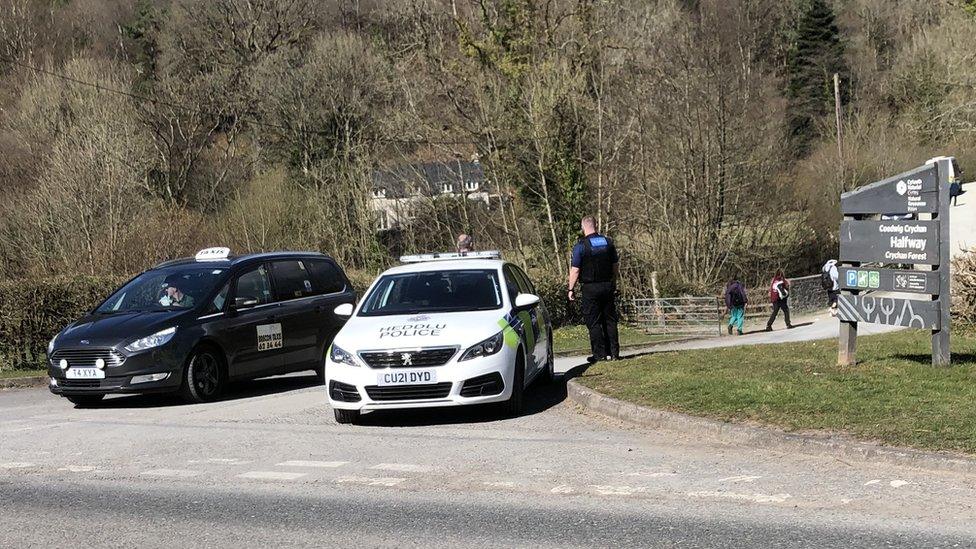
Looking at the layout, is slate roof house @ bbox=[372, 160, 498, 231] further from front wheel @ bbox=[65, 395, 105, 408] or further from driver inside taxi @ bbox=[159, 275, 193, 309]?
front wheel @ bbox=[65, 395, 105, 408]

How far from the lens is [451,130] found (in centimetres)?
3622

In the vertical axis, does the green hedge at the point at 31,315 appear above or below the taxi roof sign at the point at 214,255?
below

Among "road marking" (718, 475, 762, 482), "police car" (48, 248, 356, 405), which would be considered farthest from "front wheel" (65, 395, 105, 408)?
"road marking" (718, 475, 762, 482)

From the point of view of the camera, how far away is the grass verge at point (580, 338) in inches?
961

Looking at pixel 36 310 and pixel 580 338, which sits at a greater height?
pixel 36 310

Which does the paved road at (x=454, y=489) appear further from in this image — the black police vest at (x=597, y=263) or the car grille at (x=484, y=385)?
the black police vest at (x=597, y=263)

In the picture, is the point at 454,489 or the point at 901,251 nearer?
the point at 454,489

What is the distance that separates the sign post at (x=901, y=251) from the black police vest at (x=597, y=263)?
2.77m

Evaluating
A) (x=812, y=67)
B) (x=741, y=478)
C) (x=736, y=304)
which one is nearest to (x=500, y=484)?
(x=741, y=478)

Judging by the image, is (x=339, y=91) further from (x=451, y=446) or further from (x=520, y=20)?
(x=451, y=446)

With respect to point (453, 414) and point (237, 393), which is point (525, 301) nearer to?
point (453, 414)

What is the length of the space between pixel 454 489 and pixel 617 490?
1.15m

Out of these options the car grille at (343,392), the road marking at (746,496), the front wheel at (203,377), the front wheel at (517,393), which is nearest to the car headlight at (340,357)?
the car grille at (343,392)

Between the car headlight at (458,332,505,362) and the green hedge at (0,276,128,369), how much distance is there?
12.4m
